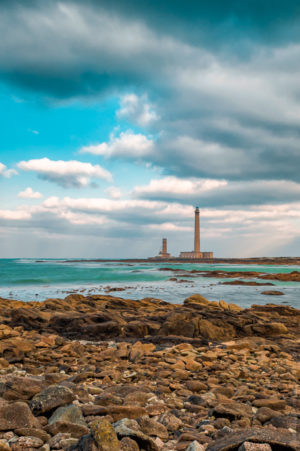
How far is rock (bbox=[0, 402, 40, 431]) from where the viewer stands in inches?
138

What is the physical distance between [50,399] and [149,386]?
6.04 ft

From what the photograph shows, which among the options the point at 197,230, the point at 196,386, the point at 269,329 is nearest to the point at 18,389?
the point at 196,386

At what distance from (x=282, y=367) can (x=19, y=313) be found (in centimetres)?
835

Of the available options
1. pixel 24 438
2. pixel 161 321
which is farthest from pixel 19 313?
pixel 24 438

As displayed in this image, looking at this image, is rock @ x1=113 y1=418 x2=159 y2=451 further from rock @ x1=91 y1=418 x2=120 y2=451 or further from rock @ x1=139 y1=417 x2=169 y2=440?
rock @ x1=139 y1=417 x2=169 y2=440

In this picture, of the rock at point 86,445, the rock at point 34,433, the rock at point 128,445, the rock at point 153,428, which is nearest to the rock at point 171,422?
the rock at point 153,428

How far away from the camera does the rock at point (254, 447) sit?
9.52ft

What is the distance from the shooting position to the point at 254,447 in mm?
2918

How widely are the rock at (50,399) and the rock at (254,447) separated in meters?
2.16

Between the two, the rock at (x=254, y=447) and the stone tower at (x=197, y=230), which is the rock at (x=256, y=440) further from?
the stone tower at (x=197, y=230)

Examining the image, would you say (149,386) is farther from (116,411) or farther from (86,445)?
(86,445)

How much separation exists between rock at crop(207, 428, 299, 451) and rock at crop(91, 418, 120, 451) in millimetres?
891

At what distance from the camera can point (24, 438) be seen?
331cm

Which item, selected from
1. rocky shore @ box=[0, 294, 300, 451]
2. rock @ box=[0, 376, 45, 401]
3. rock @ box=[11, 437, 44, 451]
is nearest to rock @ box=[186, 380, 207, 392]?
rocky shore @ box=[0, 294, 300, 451]
